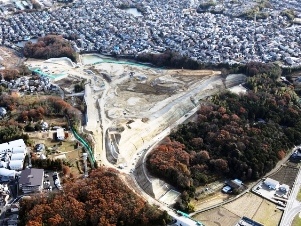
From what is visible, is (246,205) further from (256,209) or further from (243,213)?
(243,213)

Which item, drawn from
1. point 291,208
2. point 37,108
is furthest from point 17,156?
point 291,208

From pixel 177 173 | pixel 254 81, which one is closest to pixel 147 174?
pixel 177 173

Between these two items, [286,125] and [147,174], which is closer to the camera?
[147,174]

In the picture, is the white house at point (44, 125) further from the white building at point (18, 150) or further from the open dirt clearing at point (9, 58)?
the open dirt clearing at point (9, 58)

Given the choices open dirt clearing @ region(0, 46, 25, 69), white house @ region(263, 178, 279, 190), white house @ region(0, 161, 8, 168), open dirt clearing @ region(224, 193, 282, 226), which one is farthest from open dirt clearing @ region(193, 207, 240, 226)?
open dirt clearing @ region(0, 46, 25, 69)

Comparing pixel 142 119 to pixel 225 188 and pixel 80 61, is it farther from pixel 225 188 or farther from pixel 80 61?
pixel 80 61

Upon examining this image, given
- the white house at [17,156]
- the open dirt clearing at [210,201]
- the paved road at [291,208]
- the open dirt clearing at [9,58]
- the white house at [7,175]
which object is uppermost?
the white house at [17,156]

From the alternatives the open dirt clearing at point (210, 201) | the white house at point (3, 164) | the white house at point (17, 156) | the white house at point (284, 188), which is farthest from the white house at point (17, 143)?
the white house at point (284, 188)
